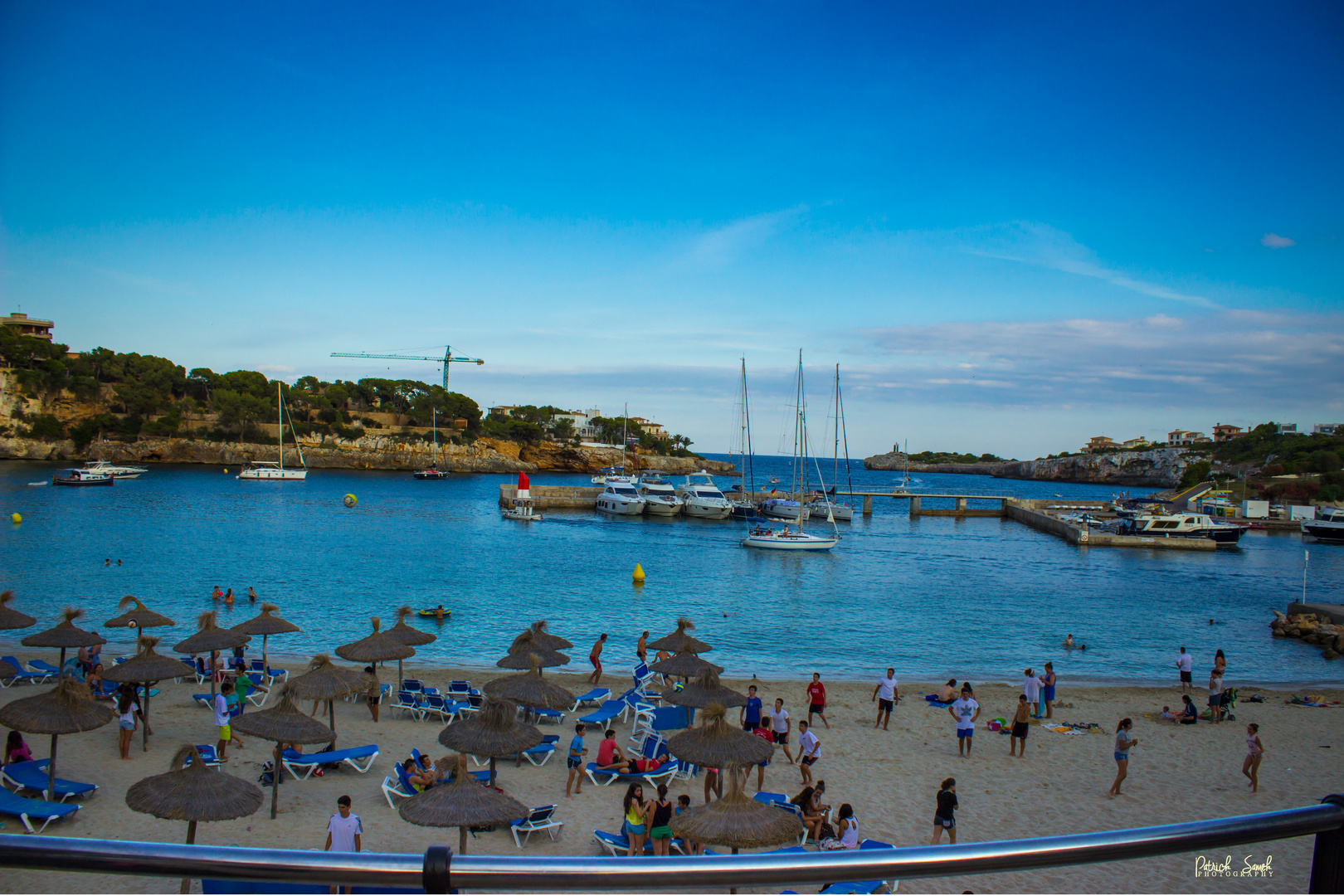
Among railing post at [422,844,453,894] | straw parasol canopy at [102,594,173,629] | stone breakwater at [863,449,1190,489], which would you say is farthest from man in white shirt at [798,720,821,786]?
stone breakwater at [863,449,1190,489]

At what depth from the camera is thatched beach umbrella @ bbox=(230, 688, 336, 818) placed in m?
11.2

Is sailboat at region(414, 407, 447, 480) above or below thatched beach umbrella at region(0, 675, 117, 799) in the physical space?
above

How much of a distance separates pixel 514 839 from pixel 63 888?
5.46 meters

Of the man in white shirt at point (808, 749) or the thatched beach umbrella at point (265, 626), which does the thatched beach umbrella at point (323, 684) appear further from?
the man in white shirt at point (808, 749)

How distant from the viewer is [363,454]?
405ft

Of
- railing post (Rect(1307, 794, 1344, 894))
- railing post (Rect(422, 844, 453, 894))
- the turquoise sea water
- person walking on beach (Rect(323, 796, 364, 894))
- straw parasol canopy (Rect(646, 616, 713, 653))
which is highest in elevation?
railing post (Rect(422, 844, 453, 894))

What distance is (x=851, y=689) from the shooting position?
20625 mm

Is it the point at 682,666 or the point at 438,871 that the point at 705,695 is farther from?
the point at 438,871

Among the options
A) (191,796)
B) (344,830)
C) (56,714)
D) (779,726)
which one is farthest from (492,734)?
(56,714)

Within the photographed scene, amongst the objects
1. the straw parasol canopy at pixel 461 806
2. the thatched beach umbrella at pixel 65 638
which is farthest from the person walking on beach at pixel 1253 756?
the thatched beach umbrella at pixel 65 638

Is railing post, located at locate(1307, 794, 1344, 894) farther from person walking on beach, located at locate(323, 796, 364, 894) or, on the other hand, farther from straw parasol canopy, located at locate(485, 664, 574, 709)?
straw parasol canopy, located at locate(485, 664, 574, 709)

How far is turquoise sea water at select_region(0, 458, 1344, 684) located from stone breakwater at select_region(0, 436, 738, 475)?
47099mm

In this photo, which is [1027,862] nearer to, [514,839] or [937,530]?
[514,839]

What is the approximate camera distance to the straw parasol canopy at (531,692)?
13.5 meters
